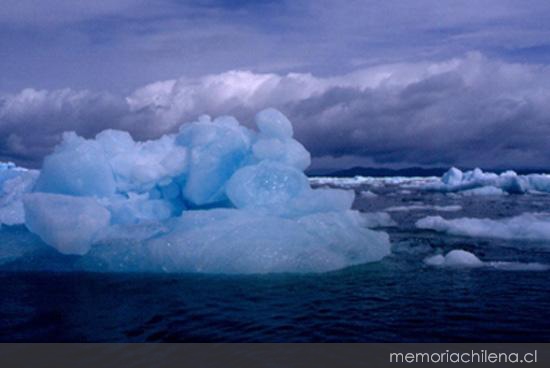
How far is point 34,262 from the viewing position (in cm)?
1079

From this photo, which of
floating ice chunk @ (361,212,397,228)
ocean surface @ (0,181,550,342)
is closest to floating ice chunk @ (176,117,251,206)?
ocean surface @ (0,181,550,342)

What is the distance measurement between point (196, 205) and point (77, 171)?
9.32ft

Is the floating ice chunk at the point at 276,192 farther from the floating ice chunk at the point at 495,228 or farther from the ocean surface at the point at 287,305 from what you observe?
the floating ice chunk at the point at 495,228

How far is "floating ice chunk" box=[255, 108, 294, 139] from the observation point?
12.6 m

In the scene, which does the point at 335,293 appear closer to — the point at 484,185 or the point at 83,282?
the point at 83,282

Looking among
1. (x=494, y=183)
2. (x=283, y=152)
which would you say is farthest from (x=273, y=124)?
(x=494, y=183)

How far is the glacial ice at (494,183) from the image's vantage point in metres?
38.1

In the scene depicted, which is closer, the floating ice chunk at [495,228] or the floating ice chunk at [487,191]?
the floating ice chunk at [495,228]

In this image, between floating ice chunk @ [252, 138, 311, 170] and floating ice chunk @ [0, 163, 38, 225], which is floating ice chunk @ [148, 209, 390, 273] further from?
floating ice chunk @ [0, 163, 38, 225]

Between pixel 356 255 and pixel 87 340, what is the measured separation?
593cm

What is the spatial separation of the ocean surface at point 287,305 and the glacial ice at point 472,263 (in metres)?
0.09

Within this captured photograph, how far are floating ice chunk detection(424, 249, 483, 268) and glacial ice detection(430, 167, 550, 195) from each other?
2881 centimetres

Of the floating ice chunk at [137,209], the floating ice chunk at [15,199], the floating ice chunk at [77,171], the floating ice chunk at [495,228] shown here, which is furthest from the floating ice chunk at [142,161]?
the floating ice chunk at [495,228]
